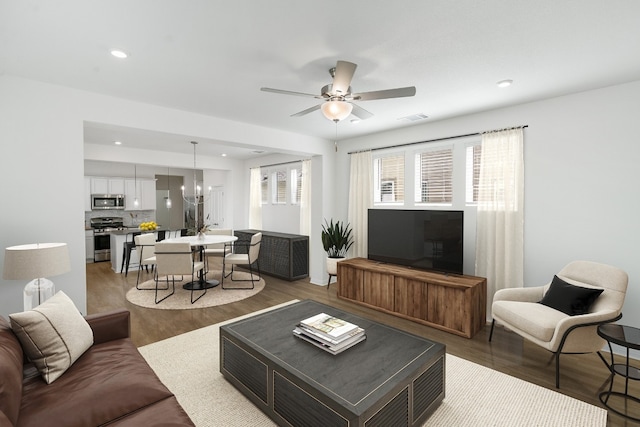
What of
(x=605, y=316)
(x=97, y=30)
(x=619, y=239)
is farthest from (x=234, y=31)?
(x=619, y=239)

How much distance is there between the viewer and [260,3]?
180cm

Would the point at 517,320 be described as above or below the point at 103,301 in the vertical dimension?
above

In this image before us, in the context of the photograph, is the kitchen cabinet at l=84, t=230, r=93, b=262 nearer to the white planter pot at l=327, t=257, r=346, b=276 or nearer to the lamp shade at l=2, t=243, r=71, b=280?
the lamp shade at l=2, t=243, r=71, b=280

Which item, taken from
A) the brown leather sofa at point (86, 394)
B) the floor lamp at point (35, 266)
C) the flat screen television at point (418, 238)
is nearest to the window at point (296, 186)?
the flat screen television at point (418, 238)

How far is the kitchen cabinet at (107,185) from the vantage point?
7.67 meters

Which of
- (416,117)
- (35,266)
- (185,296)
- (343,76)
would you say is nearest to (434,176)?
(416,117)

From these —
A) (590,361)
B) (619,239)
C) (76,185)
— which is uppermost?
(76,185)

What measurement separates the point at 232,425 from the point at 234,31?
2696 millimetres

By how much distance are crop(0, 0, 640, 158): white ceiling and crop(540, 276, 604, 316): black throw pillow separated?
1.99 metres

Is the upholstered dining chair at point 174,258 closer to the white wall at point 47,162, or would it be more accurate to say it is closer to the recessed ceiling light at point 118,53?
the white wall at point 47,162

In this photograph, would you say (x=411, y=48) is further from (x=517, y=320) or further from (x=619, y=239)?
(x=619, y=239)

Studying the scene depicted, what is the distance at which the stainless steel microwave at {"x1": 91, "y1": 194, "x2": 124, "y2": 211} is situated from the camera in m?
7.75

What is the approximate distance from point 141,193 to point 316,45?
799 cm

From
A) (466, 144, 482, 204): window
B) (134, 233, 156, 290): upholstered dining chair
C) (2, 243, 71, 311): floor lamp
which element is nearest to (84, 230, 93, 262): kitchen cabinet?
(134, 233, 156, 290): upholstered dining chair
